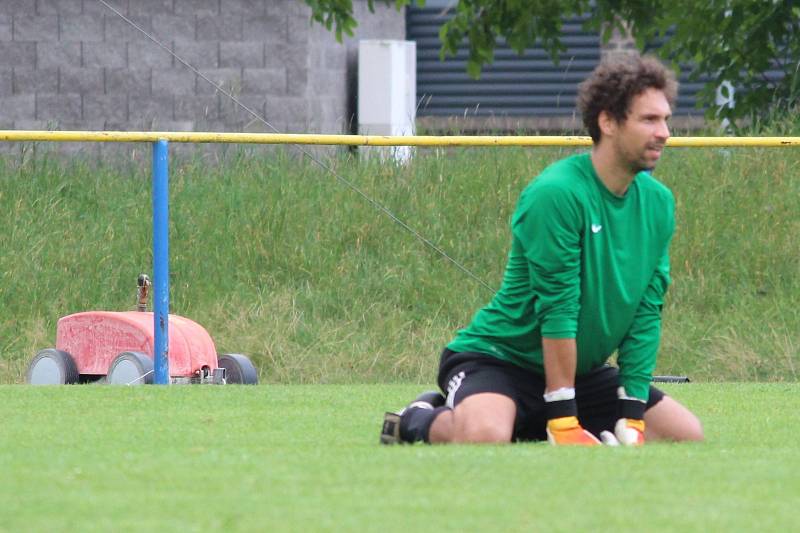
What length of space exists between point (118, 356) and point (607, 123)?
3.69m

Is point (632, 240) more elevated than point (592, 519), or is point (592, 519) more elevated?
point (632, 240)

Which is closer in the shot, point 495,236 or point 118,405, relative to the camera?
point 118,405

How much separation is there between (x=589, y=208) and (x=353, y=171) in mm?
5174

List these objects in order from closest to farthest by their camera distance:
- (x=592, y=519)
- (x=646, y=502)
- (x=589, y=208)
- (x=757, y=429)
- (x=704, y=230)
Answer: (x=592, y=519), (x=646, y=502), (x=589, y=208), (x=757, y=429), (x=704, y=230)

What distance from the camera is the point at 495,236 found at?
413 inches

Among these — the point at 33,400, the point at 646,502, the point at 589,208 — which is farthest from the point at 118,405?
the point at 646,502

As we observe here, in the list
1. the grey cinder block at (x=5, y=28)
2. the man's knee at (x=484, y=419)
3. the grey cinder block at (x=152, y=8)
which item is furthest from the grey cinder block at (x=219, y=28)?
the man's knee at (x=484, y=419)

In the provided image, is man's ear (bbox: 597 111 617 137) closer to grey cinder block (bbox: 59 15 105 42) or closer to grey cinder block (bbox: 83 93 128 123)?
grey cinder block (bbox: 83 93 128 123)

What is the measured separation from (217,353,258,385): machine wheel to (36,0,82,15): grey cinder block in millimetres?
6575

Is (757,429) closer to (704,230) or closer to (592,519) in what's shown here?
(592,519)

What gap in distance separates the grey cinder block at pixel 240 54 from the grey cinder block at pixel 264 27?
0.24ft

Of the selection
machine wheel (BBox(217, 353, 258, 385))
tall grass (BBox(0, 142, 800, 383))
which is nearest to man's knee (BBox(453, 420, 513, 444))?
machine wheel (BBox(217, 353, 258, 385))

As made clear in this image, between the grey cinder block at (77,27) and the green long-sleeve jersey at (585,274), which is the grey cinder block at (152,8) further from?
the green long-sleeve jersey at (585,274)

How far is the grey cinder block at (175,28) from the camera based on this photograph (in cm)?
1497
